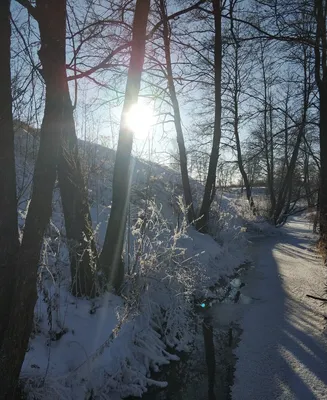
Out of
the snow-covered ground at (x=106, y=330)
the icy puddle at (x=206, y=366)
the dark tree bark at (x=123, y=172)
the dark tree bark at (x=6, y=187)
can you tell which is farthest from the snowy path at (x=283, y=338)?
the dark tree bark at (x=6, y=187)

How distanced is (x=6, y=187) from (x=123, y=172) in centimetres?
234

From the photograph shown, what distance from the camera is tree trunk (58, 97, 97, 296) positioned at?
4.10m

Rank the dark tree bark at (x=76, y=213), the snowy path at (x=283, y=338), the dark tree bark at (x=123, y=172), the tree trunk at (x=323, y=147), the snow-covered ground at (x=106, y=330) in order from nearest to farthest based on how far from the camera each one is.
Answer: the snow-covered ground at (x=106, y=330)
the snowy path at (x=283, y=338)
the dark tree bark at (x=76, y=213)
the dark tree bark at (x=123, y=172)
the tree trunk at (x=323, y=147)

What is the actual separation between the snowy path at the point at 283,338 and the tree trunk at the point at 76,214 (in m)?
2.00

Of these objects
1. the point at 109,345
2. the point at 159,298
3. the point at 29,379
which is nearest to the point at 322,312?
the point at 159,298

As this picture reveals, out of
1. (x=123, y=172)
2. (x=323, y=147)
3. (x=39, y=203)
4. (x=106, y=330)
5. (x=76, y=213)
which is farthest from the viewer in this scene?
(x=323, y=147)

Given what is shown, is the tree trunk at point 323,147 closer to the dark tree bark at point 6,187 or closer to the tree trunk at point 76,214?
the tree trunk at point 76,214

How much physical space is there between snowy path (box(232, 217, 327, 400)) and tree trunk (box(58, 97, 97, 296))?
2.00 meters

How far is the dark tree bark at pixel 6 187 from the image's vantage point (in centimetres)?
231

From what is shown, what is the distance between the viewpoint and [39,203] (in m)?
2.26

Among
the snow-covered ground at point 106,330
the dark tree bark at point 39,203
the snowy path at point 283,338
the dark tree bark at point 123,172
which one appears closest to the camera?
the dark tree bark at point 39,203

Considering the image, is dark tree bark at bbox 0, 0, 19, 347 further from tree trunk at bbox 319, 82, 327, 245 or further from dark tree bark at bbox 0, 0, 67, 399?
tree trunk at bbox 319, 82, 327, 245

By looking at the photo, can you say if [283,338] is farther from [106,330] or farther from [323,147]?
[323,147]

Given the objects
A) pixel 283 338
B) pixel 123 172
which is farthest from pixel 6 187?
pixel 283 338
